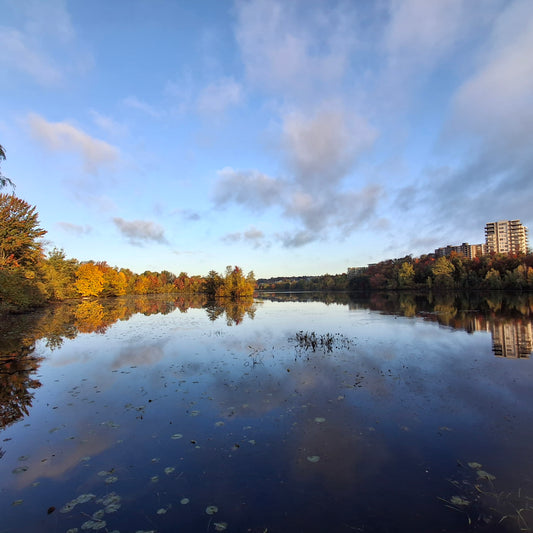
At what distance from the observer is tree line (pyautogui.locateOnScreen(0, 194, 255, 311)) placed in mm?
33581

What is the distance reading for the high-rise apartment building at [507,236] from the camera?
16312 cm

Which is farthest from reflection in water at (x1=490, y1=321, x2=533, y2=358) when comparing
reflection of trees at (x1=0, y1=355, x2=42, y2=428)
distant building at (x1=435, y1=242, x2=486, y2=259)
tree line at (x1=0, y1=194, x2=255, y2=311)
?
distant building at (x1=435, y1=242, x2=486, y2=259)

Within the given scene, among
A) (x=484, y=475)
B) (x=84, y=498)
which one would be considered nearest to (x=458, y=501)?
(x=484, y=475)

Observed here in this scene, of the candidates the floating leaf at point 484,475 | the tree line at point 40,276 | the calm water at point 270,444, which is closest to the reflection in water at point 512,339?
the calm water at point 270,444

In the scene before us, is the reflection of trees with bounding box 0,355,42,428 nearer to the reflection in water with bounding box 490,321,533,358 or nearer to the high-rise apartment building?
the reflection in water with bounding box 490,321,533,358

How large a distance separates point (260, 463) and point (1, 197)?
51299 mm

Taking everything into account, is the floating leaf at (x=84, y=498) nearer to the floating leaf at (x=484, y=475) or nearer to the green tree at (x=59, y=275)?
the floating leaf at (x=484, y=475)

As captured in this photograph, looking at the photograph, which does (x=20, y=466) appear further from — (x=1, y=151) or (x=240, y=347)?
(x=1, y=151)

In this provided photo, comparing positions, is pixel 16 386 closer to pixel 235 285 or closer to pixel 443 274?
pixel 235 285

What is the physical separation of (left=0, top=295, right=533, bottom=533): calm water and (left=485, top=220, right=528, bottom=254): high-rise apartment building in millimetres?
194959

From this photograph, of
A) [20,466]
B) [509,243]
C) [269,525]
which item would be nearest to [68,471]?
[20,466]

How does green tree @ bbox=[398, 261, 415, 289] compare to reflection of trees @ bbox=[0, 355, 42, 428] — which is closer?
reflection of trees @ bbox=[0, 355, 42, 428]

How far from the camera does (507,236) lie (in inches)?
6501

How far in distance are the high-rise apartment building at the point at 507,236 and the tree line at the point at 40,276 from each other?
507ft
